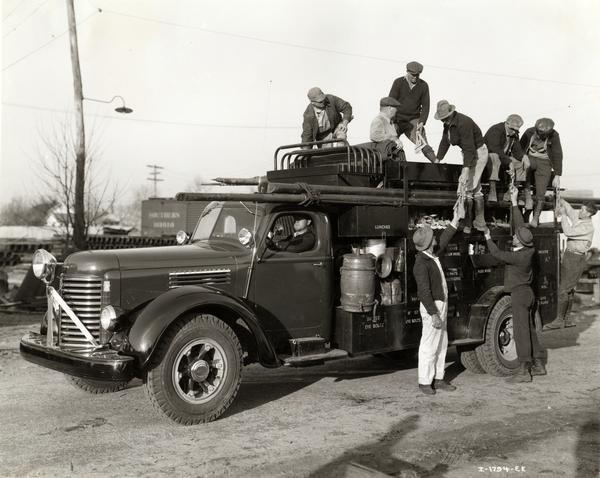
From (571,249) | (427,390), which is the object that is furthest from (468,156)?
(571,249)

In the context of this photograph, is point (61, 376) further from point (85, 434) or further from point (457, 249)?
point (457, 249)

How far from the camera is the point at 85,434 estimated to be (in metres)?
5.19

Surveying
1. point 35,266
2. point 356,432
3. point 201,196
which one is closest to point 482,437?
point 356,432

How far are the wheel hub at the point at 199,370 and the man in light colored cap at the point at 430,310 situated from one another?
2.31m

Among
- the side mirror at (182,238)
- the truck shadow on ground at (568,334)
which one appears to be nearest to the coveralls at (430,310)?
the side mirror at (182,238)

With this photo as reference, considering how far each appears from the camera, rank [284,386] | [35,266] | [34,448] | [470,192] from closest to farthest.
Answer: [34,448] < [35,266] < [284,386] < [470,192]

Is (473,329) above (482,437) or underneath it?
above

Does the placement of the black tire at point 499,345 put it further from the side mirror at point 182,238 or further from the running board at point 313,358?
the side mirror at point 182,238

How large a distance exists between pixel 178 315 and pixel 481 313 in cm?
379

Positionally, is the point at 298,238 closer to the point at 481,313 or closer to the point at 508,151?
the point at 481,313

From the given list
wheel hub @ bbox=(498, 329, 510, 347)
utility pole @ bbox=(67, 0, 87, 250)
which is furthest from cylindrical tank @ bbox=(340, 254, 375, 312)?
utility pole @ bbox=(67, 0, 87, 250)

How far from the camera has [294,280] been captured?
6.34 m

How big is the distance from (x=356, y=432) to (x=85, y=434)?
2195 millimetres

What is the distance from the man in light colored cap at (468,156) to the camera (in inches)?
297
